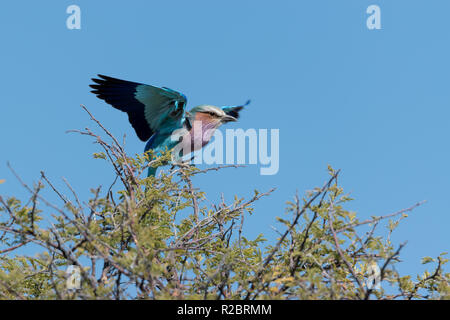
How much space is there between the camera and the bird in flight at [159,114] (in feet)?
19.7

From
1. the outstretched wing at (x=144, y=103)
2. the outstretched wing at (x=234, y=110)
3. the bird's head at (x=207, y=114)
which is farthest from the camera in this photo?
the outstretched wing at (x=234, y=110)

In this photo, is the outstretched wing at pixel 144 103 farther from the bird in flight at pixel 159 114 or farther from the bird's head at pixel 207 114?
the bird's head at pixel 207 114

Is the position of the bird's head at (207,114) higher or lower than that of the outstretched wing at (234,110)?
lower

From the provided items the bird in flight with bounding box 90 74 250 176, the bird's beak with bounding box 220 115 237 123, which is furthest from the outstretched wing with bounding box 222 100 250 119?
the bird in flight with bounding box 90 74 250 176

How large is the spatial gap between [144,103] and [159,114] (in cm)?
23

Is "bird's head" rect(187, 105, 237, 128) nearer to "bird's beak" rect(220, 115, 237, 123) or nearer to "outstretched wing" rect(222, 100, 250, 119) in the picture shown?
"bird's beak" rect(220, 115, 237, 123)

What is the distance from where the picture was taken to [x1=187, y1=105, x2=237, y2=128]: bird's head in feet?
21.3

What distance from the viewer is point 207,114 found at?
6.57 meters

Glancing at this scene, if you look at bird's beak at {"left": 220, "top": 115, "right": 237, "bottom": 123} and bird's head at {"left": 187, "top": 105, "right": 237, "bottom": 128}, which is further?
bird's beak at {"left": 220, "top": 115, "right": 237, "bottom": 123}

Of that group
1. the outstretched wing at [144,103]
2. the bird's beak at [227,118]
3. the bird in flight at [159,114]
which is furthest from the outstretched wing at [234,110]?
the outstretched wing at [144,103]

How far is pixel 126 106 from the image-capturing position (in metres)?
6.08
